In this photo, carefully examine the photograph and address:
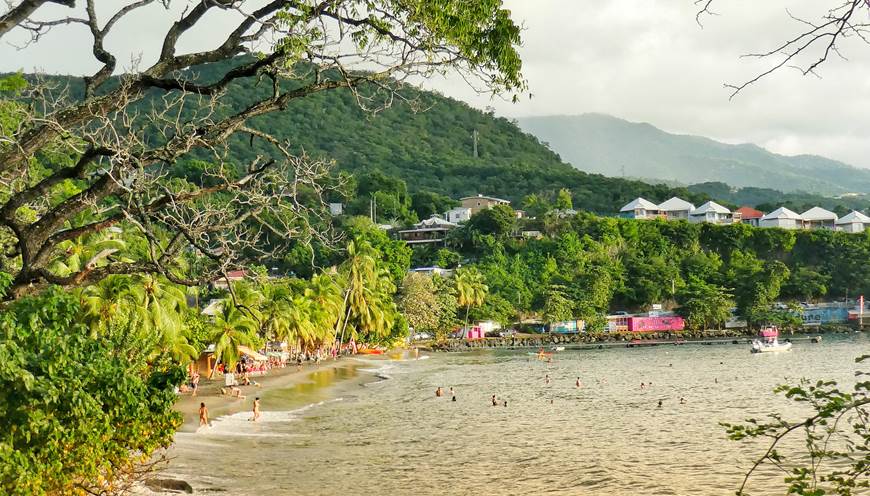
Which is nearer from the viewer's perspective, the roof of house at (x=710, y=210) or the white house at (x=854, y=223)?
the white house at (x=854, y=223)

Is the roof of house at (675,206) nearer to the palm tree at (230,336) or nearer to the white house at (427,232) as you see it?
the white house at (427,232)

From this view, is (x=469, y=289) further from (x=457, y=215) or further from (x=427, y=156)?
(x=427, y=156)

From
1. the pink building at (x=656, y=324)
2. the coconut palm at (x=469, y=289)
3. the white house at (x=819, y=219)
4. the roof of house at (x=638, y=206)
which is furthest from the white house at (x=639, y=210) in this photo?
the coconut palm at (x=469, y=289)

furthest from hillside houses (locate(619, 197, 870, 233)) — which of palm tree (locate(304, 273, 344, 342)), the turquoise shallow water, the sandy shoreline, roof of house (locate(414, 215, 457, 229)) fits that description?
the sandy shoreline

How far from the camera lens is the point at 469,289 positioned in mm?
89375

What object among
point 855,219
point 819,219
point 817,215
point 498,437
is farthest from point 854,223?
point 498,437

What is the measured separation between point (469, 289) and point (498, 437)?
2483 inches

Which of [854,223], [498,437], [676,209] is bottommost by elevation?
[498,437]

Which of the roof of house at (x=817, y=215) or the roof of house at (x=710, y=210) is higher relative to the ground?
the roof of house at (x=710, y=210)

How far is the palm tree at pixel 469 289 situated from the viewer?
89.4m

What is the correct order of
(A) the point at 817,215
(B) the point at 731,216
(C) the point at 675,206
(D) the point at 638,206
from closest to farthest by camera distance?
1. (D) the point at 638,206
2. (A) the point at 817,215
3. (C) the point at 675,206
4. (B) the point at 731,216

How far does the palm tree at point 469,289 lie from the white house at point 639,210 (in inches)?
1706

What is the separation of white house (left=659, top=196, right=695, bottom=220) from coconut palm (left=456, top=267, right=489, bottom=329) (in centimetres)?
5109

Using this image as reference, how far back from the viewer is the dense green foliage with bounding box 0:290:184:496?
25.6 ft
